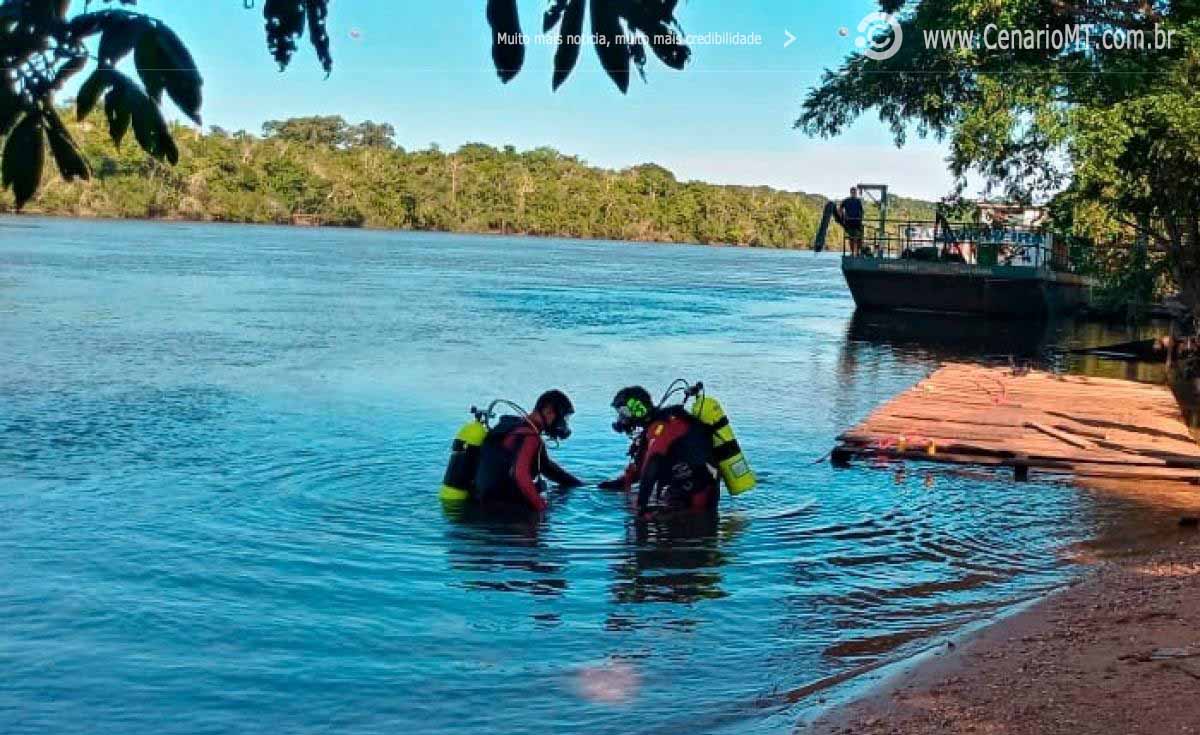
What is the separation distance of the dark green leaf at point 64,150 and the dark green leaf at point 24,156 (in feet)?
0.05

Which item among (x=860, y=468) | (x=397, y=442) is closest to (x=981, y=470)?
(x=860, y=468)

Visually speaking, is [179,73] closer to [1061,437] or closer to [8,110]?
[8,110]

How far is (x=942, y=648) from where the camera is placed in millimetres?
6859

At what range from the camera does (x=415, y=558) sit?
367 inches

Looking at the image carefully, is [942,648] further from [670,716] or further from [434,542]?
[434,542]

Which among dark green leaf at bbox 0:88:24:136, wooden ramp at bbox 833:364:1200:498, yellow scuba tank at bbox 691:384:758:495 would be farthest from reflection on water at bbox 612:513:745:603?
dark green leaf at bbox 0:88:24:136

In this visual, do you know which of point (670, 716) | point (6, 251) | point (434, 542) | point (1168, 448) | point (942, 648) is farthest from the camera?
point (6, 251)

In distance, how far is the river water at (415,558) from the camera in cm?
648

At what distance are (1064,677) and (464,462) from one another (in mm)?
5435

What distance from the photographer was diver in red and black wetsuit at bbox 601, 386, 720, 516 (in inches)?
383

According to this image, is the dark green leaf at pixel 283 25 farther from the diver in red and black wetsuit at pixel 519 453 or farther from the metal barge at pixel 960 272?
the metal barge at pixel 960 272

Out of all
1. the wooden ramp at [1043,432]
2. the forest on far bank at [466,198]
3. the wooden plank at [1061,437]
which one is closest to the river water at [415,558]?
the wooden ramp at [1043,432]

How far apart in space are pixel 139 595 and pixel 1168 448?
9277 millimetres

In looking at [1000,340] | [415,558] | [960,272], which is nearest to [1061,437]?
[415,558]
